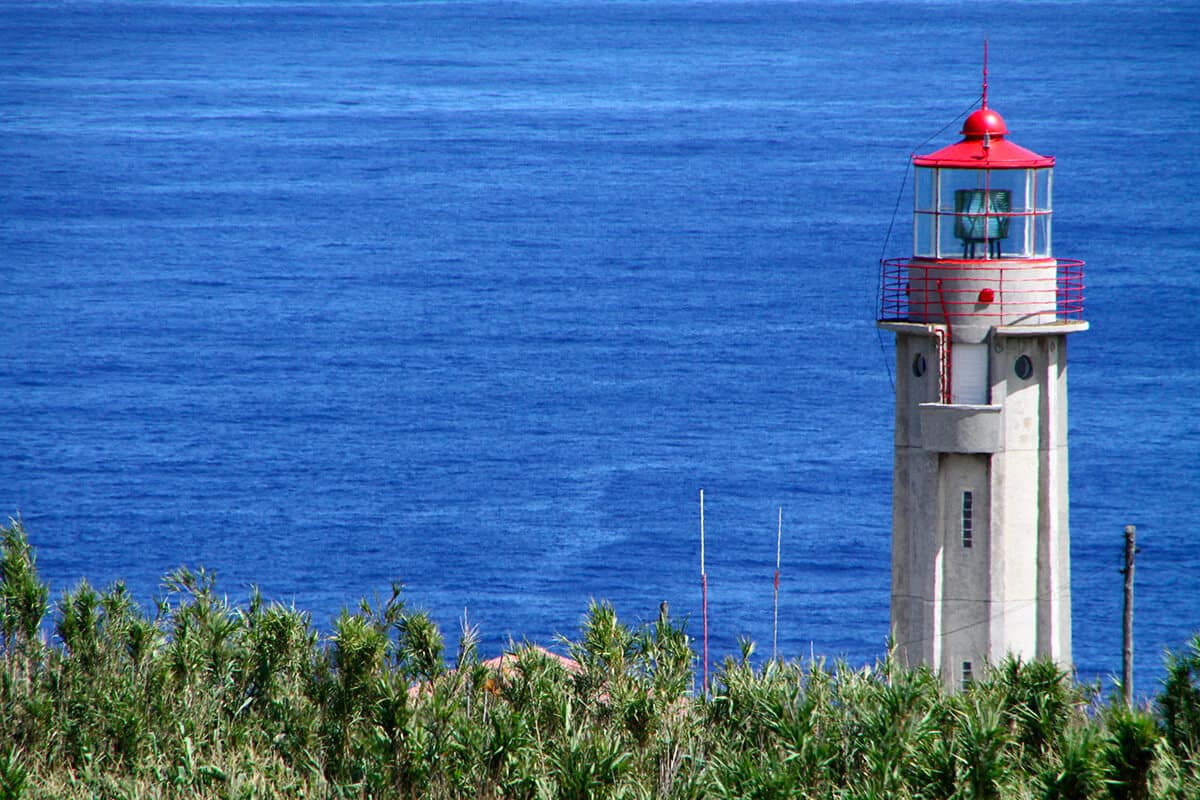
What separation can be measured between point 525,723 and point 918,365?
29.7 feet

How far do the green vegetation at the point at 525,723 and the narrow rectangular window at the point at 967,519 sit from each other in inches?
104

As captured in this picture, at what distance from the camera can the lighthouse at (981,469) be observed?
1102 inches

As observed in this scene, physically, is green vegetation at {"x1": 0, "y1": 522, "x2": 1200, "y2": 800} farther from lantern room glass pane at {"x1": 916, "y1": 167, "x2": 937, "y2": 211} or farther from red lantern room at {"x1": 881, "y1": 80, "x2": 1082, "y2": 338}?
lantern room glass pane at {"x1": 916, "y1": 167, "x2": 937, "y2": 211}

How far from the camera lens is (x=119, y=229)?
157 metres

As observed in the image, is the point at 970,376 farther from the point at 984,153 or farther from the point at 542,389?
the point at 542,389

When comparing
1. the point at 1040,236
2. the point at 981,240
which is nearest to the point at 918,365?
the point at 981,240

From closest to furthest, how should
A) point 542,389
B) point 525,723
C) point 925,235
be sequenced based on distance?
point 525,723 → point 925,235 → point 542,389

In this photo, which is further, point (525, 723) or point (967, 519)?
point (967, 519)

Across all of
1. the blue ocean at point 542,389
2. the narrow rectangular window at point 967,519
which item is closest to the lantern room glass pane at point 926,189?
the narrow rectangular window at point 967,519

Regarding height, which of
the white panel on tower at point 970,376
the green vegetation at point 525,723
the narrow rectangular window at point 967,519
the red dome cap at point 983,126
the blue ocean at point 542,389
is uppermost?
the blue ocean at point 542,389

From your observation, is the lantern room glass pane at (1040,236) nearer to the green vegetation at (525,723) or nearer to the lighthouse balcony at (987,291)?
the lighthouse balcony at (987,291)

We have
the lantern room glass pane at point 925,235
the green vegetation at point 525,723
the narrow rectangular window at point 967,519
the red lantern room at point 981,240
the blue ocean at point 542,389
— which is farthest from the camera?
the blue ocean at point 542,389

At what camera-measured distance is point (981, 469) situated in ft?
92.1

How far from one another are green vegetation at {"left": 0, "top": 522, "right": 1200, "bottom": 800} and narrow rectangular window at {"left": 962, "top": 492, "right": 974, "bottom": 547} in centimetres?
263
